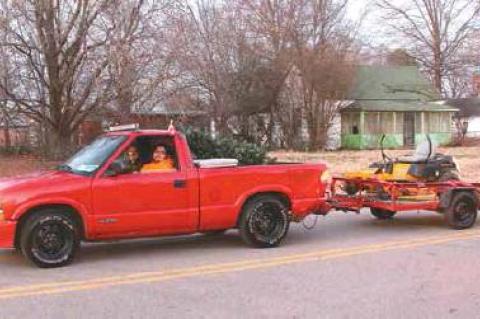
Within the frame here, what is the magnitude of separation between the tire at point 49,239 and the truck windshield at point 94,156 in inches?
26.6

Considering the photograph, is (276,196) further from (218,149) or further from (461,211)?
(218,149)

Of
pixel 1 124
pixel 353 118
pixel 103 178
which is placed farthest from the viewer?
pixel 353 118

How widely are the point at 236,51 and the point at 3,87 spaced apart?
14.2m

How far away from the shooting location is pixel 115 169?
8422 millimetres

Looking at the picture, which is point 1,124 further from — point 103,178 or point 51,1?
point 103,178

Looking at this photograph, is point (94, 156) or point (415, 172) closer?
point (94, 156)

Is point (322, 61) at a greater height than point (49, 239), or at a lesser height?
greater

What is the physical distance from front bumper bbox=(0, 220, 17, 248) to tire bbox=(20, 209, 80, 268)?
13 cm

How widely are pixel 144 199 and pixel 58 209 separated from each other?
1.02m

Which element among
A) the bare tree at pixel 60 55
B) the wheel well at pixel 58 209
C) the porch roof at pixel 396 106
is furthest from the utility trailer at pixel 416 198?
the porch roof at pixel 396 106

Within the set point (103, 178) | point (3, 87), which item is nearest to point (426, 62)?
point (3, 87)

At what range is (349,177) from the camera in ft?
36.8

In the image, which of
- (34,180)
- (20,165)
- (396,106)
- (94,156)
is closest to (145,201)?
(94,156)

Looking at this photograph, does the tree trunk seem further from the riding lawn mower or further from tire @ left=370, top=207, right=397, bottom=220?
the riding lawn mower
